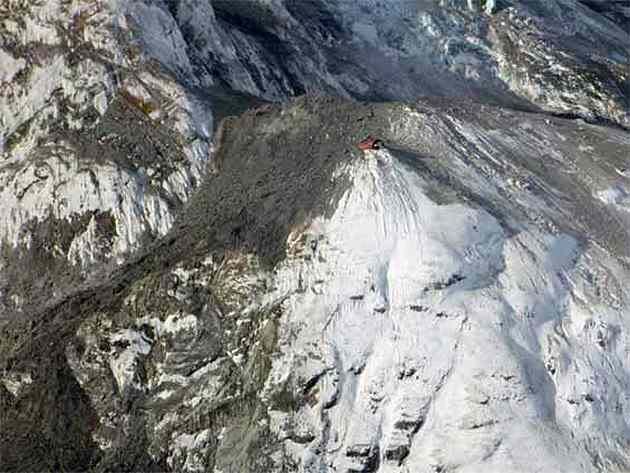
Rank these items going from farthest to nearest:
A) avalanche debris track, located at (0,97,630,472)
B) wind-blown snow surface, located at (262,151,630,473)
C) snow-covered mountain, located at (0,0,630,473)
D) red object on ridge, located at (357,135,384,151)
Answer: red object on ridge, located at (357,135,384,151) → snow-covered mountain, located at (0,0,630,473) → avalanche debris track, located at (0,97,630,472) → wind-blown snow surface, located at (262,151,630,473)

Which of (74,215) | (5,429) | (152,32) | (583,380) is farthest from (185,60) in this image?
(583,380)

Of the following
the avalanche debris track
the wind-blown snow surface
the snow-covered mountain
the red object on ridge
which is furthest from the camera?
the red object on ridge

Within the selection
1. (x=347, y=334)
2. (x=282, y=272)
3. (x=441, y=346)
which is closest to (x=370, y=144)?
(x=282, y=272)

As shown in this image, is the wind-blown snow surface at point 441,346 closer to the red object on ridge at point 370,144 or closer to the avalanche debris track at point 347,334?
the avalanche debris track at point 347,334

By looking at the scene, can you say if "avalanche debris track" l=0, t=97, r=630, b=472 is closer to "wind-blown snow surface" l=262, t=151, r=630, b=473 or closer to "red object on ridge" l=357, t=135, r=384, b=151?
"wind-blown snow surface" l=262, t=151, r=630, b=473

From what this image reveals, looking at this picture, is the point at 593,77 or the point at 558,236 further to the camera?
the point at 593,77

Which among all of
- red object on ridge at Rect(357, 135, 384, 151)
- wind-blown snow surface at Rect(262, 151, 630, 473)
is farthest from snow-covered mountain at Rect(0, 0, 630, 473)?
red object on ridge at Rect(357, 135, 384, 151)

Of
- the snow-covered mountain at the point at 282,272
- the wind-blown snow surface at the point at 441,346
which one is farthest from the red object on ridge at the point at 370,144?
the wind-blown snow surface at the point at 441,346

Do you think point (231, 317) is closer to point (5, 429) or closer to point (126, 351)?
point (126, 351)
